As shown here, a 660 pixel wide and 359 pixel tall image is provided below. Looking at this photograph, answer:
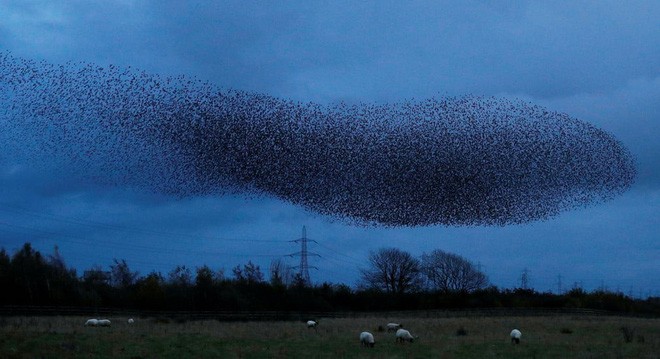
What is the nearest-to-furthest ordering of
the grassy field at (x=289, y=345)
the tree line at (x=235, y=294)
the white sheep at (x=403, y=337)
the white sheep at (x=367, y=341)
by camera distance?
the grassy field at (x=289, y=345) → the white sheep at (x=367, y=341) → the white sheep at (x=403, y=337) → the tree line at (x=235, y=294)

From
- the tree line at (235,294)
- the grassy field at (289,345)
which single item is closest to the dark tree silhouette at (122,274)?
the tree line at (235,294)

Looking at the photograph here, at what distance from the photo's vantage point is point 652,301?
4131 inches

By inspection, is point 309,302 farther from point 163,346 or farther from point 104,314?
point 163,346

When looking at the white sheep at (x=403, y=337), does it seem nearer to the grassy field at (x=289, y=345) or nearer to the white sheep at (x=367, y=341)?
the grassy field at (x=289, y=345)

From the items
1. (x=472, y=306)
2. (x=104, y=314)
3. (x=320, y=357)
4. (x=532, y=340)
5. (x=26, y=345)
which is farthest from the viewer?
(x=472, y=306)

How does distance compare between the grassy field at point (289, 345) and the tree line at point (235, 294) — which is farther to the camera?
the tree line at point (235, 294)

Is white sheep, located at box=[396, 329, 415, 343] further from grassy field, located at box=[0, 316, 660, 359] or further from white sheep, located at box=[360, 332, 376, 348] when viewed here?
white sheep, located at box=[360, 332, 376, 348]

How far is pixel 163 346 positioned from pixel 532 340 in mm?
16175

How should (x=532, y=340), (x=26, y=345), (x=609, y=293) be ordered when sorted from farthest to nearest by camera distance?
1. (x=609, y=293)
2. (x=532, y=340)
3. (x=26, y=345)

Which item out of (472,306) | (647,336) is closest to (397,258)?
(472,306)

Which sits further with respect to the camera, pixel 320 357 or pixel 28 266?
pixel 28 266

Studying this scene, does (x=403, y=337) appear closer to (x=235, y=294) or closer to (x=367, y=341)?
(x=367, y=341)

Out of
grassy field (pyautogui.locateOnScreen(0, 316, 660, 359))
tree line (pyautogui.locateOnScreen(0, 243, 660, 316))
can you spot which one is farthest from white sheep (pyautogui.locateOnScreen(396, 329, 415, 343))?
tree line (pyautogui.locateOnScreen(0, 243, 660, 316))

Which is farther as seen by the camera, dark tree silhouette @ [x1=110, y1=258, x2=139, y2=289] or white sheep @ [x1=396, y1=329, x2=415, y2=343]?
dark tree silhouette @ [x1=110, y1=258, x2=139, y2=289]
